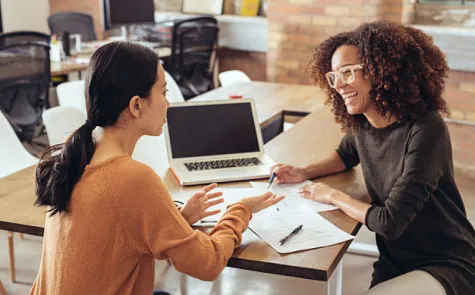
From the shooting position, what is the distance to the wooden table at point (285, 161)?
5.29ft

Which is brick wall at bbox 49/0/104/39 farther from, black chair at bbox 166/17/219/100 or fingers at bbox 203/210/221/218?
fingers at bbox 203/210/221/218

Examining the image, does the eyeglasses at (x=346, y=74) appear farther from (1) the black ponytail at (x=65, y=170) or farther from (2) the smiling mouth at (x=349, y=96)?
(1) the black ponytail at (x=65, y=170)

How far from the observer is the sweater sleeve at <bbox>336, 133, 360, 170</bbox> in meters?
2.31

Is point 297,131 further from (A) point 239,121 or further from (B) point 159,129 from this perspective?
(B) point 159,129

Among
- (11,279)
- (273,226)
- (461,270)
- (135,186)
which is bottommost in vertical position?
(11,279)

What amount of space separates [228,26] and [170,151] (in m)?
4.02

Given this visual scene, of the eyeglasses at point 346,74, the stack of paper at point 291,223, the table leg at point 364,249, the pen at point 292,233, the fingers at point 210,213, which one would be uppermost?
the eyeglasses at point 346,74

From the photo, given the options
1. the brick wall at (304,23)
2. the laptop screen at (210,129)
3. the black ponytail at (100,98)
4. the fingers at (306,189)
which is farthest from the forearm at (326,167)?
the brick wall at (304,23)

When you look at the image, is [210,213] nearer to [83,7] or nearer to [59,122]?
[59,122]

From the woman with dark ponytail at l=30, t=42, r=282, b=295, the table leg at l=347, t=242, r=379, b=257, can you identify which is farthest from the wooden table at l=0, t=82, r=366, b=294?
the table leg at l=347, t=242, r=379, b=257

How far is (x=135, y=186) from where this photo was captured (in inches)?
55.7

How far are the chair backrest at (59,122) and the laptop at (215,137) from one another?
67 centimetres

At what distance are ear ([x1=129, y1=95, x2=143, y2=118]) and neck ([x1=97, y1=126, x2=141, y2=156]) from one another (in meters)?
0.06

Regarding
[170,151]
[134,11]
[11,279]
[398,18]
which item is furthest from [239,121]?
[134,11]
